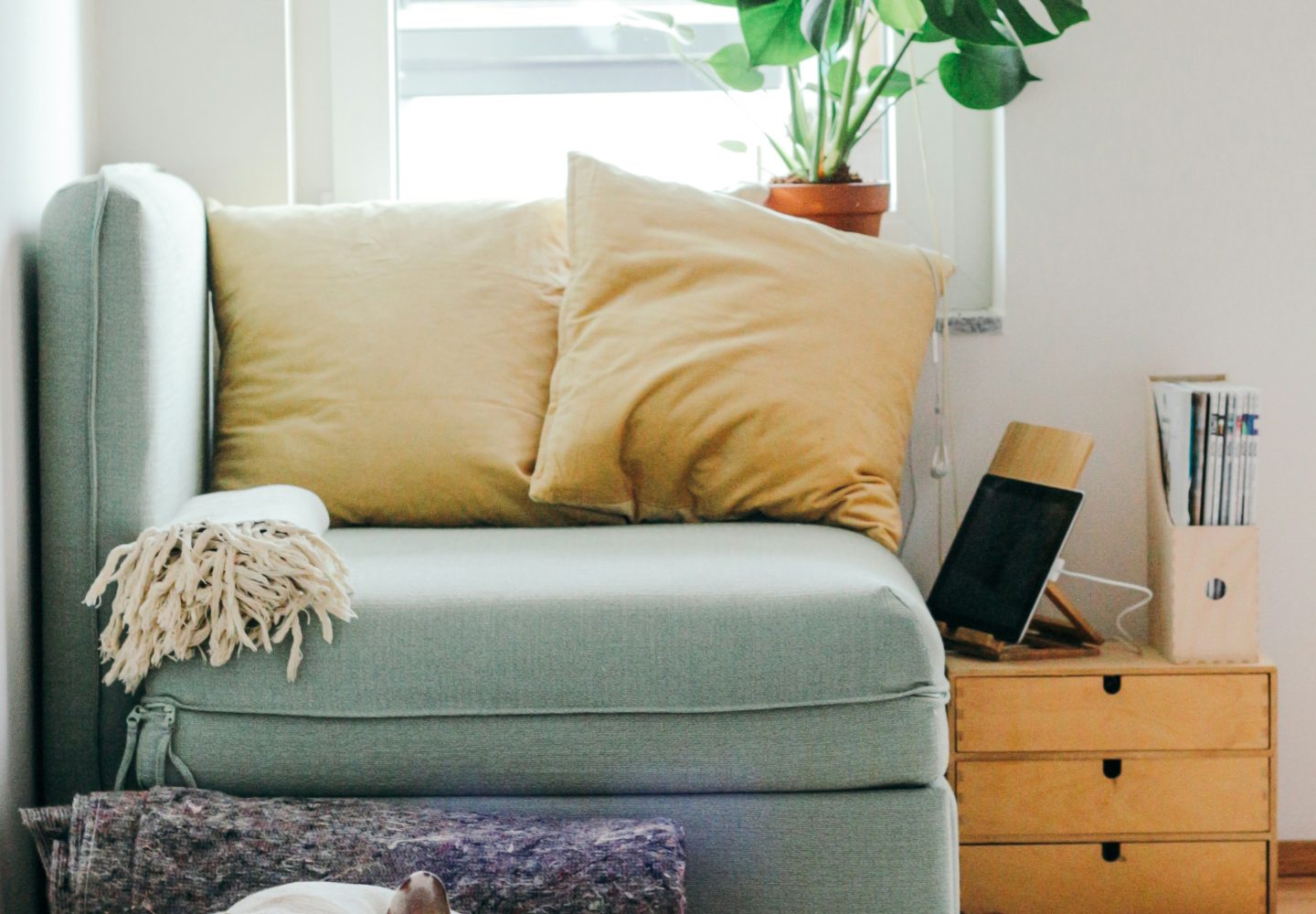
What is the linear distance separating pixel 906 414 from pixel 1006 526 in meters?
0.21

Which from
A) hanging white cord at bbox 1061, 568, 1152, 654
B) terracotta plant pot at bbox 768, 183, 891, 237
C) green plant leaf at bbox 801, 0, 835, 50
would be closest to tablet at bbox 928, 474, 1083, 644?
hanging white cord at bbox 1061, 568, 1152, 654

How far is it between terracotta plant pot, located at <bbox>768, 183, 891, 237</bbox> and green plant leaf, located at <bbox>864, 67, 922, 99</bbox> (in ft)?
0.53

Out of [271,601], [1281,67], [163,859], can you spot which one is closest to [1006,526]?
[1281,67]

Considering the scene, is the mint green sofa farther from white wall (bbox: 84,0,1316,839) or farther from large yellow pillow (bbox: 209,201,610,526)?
white wall (bbox: 84,0,1316,839)

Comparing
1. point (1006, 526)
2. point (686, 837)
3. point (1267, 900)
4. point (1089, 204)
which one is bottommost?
point (1267, 900)

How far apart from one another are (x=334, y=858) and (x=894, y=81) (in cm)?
148

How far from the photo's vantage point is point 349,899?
1.09m

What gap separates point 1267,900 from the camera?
1.71 m

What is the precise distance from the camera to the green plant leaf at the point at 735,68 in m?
2.08

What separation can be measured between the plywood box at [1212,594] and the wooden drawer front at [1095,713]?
5cm

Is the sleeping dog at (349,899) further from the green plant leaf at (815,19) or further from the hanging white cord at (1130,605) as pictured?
the green plant leaf at (815,19)

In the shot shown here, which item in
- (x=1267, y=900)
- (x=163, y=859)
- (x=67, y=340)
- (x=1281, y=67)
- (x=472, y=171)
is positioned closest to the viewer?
(x=163, y=859)

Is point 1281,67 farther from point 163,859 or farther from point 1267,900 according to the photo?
point 163,859

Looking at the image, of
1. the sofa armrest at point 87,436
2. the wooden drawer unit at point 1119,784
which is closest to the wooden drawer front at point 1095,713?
the wooden drawer unit at point 1119,784
